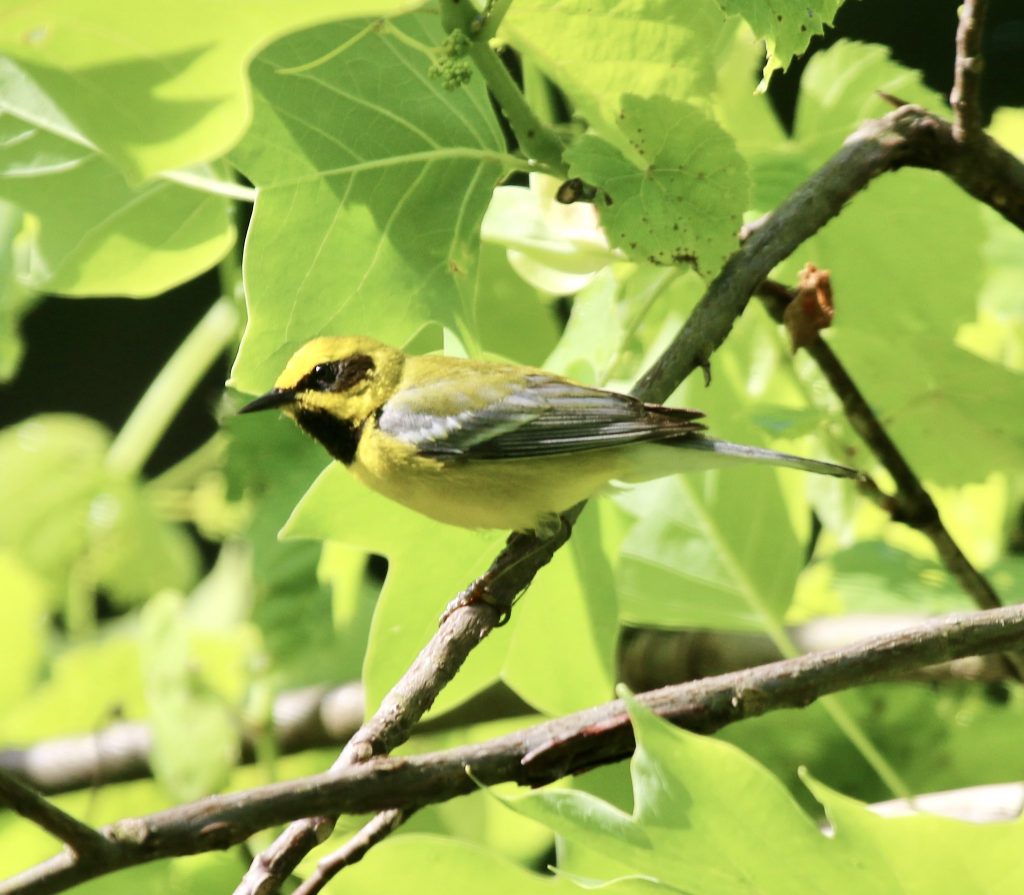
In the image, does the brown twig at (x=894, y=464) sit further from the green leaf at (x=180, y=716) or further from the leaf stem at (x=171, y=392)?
the leaf stem at (x=171, y=392)

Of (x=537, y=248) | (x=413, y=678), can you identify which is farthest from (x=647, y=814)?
(x=537, y=248)

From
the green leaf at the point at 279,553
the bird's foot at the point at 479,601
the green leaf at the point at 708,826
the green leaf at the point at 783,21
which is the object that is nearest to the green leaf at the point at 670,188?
the green leaf at the point at 783,21

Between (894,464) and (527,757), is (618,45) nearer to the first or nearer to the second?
(894,464)

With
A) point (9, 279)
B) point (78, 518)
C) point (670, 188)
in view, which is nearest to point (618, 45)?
point (670, 188)

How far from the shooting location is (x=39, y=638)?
2.32 metres

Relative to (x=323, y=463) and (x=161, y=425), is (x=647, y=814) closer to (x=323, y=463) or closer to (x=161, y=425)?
(x=323, y=463)

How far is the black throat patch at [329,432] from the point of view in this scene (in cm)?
195

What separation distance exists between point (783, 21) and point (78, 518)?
1699 mm

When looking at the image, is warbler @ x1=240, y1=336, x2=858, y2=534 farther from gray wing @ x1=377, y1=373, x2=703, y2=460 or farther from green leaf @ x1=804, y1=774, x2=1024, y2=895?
green leaf @ x1=804, y1=774, x2=1024, y2=895

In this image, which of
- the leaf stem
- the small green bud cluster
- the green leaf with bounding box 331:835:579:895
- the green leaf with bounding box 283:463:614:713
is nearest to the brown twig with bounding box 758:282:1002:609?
the green leaf with bounding box 283:463:614:713

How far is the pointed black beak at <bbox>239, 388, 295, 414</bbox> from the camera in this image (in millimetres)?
1851

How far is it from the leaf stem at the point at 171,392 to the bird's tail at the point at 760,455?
0.94 m

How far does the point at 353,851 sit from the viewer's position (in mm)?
958

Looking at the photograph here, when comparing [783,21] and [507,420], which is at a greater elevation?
[783,21]
